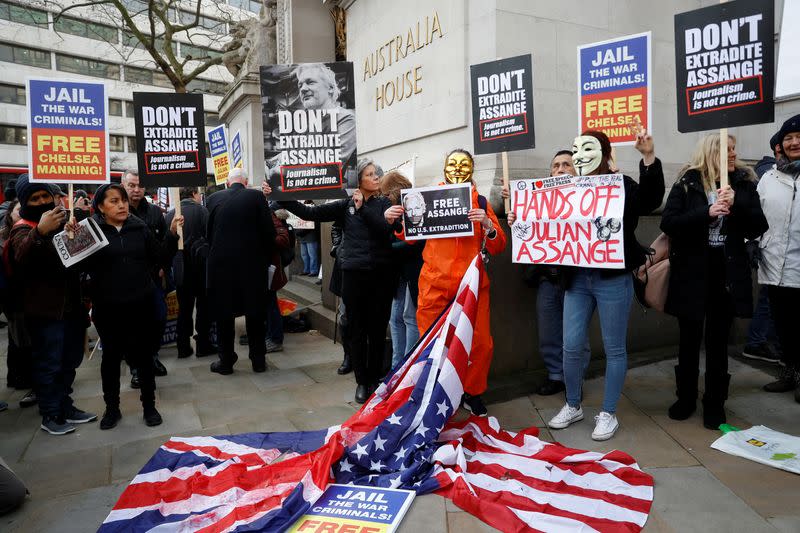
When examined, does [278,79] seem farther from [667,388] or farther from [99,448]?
[667,388]

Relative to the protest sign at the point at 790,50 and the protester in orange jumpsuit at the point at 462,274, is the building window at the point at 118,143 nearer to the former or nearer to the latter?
the protester in orange jumpsuit at the point at 462,274

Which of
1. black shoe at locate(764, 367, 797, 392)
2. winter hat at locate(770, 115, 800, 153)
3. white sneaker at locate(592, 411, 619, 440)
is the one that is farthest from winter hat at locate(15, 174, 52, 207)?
black shoe at locate(764, 367, 797, 392)

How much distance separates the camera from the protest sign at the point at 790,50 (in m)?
4.41

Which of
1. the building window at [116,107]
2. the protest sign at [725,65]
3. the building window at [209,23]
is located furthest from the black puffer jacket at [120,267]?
the building window at [116,107]

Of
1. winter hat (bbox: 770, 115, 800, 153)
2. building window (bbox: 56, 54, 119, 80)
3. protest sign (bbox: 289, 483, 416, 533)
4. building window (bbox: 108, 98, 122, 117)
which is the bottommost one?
protest sign (bbox: 289, 483, 416, 533)

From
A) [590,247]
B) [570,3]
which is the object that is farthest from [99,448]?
[570,3]

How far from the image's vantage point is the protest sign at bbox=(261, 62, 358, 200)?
16.3ft

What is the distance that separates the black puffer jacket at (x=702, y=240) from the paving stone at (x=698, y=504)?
44.8 inches

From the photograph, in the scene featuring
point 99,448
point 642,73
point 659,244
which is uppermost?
point 642,73

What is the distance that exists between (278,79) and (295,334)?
402cm

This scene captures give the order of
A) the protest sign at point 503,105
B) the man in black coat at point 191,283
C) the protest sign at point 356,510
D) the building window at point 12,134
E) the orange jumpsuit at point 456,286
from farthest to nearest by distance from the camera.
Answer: the building window at point 12,134
the man in black coat at point 191,283
the protest sign at point 503,105
the orange jumpsuit at point 456,286
the protest sign at point 356,510

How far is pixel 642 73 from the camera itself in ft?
15.5

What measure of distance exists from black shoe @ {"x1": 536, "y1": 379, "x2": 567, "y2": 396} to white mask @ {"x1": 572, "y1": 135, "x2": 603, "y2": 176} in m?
1.91

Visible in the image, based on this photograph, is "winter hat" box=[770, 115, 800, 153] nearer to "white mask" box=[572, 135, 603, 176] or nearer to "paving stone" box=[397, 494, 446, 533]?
"white mask" box=[572, 135, 603, 176]
